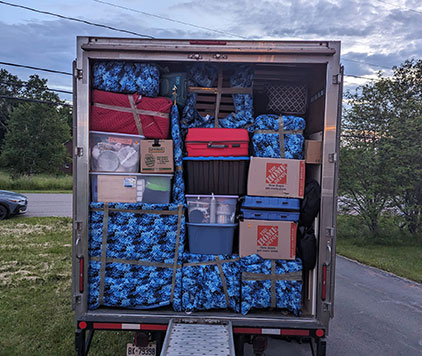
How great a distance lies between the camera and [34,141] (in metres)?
35.2

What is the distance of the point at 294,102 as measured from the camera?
3.74m

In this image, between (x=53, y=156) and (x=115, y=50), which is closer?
(x=115, y=50)

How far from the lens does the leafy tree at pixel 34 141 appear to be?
35.0 meters

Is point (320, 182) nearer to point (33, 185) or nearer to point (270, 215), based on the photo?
point (270, 215)

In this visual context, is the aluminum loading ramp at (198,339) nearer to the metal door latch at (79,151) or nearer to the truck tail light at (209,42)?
the metal door latch at (79,151)

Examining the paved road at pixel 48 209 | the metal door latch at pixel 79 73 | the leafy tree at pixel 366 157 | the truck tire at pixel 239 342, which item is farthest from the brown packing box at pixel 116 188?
the paved road at pixel 48 209

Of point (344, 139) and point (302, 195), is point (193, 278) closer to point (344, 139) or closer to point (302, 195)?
point (302, 195)

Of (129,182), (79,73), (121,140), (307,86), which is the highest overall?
(307,86)

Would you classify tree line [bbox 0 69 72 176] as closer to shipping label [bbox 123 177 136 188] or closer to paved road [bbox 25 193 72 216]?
paved road [bbox 25 193 72 216]

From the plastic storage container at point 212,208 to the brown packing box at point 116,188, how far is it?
1.62ft

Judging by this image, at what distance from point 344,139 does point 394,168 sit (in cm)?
158

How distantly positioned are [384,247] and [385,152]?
2424 mm

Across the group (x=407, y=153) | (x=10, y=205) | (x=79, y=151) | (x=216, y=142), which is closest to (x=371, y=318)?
(x=216, y=142)

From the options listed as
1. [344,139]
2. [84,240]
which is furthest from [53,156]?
[84,240]
